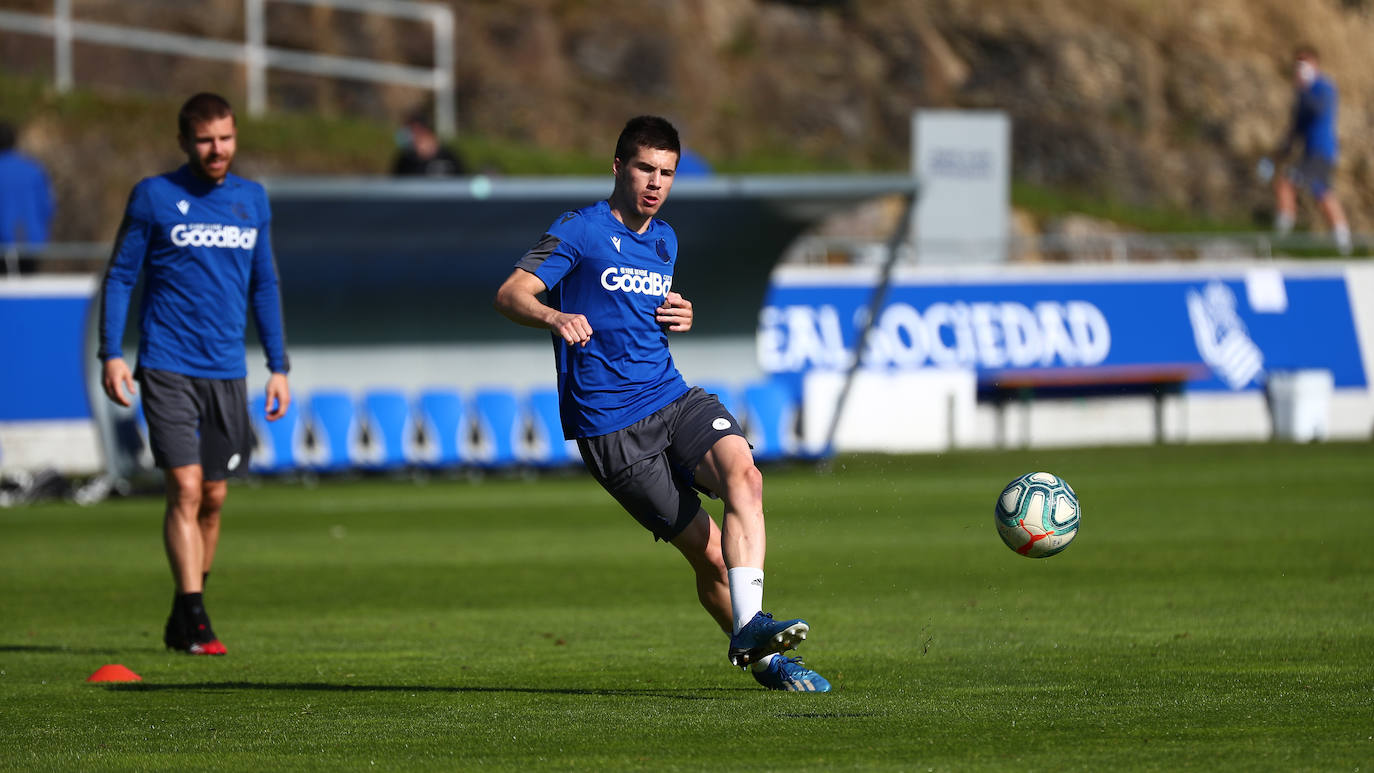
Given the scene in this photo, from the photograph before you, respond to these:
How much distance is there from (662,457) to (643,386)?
0.87 feet

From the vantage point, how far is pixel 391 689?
733 cm

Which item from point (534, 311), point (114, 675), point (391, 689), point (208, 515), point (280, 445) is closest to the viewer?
point (534, 311)

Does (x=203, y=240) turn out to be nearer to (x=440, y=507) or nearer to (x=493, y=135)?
(x=440, y=507)

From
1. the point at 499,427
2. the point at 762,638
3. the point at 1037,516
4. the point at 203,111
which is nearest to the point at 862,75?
the point at 499,427

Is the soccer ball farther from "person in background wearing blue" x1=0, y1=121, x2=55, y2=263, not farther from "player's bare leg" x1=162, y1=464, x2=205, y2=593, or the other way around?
"person in background wearing blue" x1=0, y1=121, x2=55, y2=263

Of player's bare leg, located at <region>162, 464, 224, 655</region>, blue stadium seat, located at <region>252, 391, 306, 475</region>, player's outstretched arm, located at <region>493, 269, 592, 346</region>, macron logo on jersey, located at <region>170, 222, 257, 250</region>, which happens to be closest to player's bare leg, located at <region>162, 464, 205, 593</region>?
player's bare leg, located at <region>162, 464, 224, 655</region>

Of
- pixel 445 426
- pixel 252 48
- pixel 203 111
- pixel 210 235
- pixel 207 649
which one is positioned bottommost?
pixel 207 649

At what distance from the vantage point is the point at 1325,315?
86.5 feet

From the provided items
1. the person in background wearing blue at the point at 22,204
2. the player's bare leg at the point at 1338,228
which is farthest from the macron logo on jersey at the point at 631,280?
the player's bare leg at the point at 1338,228

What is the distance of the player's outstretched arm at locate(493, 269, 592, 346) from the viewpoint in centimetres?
650

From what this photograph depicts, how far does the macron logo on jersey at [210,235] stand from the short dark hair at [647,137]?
264 cm

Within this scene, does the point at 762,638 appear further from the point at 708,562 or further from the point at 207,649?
the point at 207,649

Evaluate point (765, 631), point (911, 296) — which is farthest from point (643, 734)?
point (911, 296)

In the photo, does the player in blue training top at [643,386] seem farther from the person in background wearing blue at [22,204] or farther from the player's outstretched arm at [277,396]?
the person in background wearing blue at [22,204]
